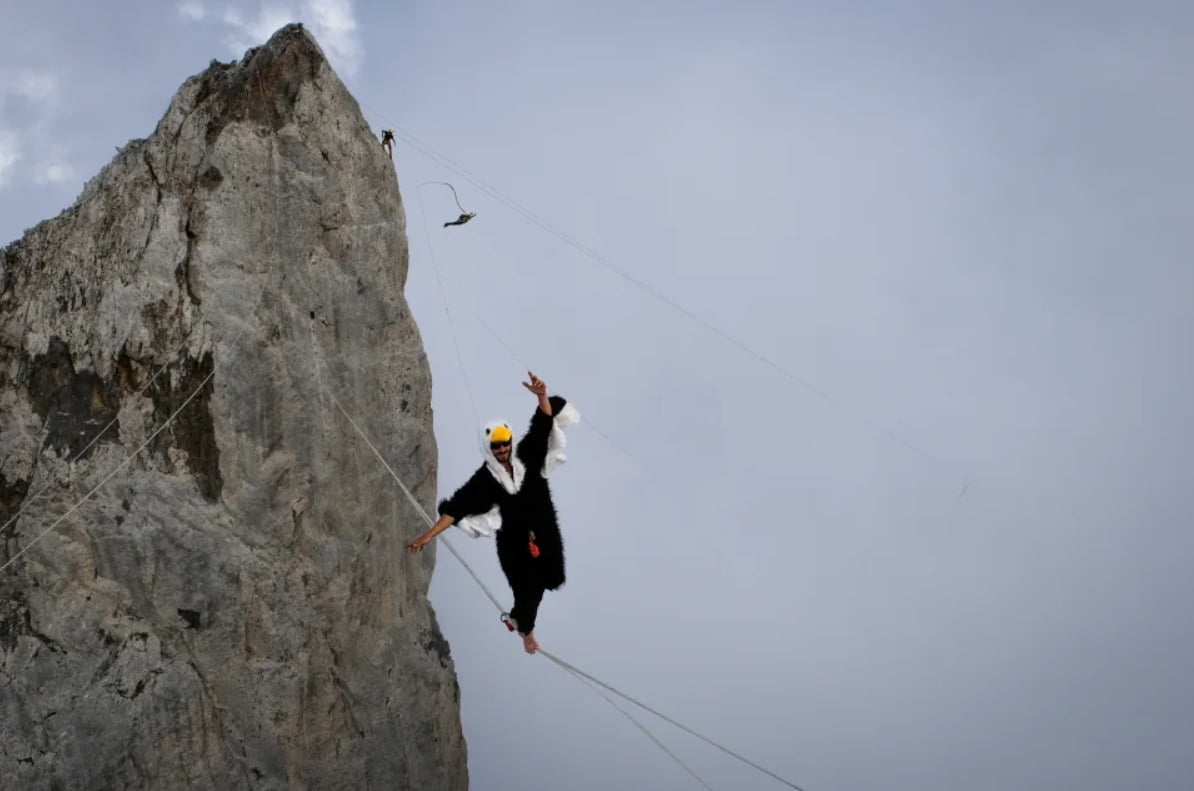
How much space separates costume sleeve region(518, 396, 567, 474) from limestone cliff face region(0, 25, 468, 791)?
3176 mm

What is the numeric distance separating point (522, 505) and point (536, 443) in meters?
0.50

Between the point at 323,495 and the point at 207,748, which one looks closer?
the point at 207,748

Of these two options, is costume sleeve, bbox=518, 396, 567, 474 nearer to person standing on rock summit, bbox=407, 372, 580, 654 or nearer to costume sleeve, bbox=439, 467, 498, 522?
person standing on rock summit, bbox=407, 372, 580, 654

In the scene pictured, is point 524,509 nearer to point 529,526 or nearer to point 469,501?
point 529,526

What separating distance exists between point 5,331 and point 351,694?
489 centimetres

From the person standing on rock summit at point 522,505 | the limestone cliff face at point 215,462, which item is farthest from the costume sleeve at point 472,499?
the limestone cliff face at point 215,462

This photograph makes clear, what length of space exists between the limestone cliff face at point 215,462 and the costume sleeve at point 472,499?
2980mm

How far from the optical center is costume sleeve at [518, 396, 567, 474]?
9.49 meters

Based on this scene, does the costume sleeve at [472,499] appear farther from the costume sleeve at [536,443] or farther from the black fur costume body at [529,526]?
the costume sleeve at [536,443]

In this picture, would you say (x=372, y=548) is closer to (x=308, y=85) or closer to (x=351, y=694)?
(x=351, y=694)

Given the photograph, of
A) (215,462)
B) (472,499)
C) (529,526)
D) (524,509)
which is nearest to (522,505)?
(524,509)

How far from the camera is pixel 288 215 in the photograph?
1194 centimetres

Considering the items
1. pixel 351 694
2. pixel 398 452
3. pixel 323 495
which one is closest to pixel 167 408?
pixel 323 495

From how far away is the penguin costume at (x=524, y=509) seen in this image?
9.31m
